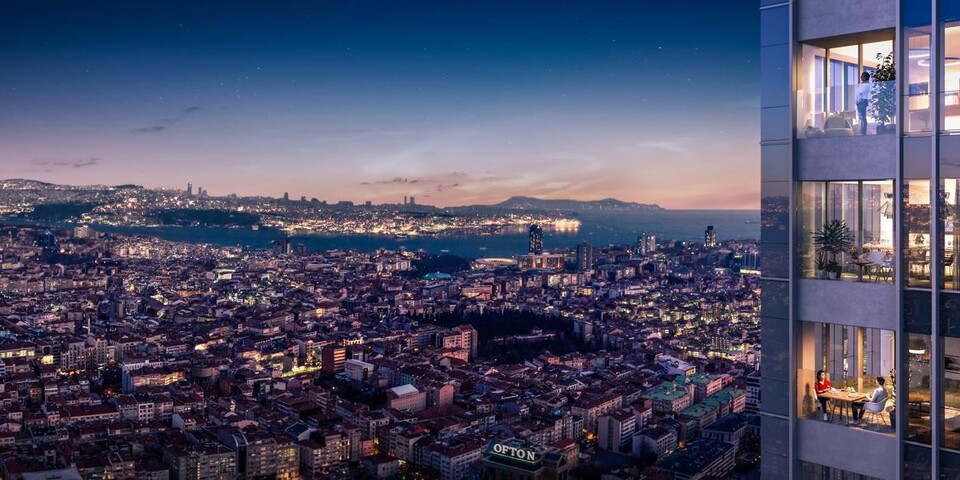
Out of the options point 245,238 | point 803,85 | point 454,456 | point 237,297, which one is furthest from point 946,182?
point 245,238

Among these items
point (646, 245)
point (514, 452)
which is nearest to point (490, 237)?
point (646, 245)

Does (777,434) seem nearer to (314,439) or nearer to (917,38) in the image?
(917,38)

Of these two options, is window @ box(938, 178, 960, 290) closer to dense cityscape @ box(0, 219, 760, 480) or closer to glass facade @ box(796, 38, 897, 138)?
glass facade @ box(796, 38, 897, 138)

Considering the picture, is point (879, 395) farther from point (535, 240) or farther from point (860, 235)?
point (535, 240)

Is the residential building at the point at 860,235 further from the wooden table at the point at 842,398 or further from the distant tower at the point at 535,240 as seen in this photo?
the distant tower at the point at 535,240

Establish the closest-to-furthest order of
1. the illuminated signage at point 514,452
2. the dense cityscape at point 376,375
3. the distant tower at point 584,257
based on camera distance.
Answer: the illuminated signage at point 514,452 < the dense cityscape at point 376,375 < the distant tower at point 584,257

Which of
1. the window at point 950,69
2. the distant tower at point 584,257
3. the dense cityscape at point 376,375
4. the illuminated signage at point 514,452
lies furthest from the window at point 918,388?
the distant tower at point 584,257

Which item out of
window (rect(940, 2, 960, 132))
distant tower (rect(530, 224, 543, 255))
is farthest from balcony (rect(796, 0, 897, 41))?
distant tower (rect(530, 224, 543, 255))
